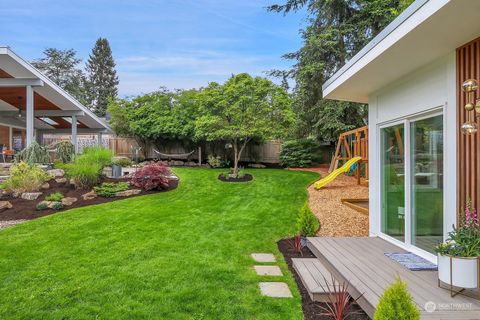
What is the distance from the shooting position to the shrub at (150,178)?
29.3ft

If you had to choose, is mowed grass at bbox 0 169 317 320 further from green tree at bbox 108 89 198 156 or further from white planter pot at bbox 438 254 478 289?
green tree at bbox 108 89 198 156

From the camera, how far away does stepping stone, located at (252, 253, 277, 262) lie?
464 cm

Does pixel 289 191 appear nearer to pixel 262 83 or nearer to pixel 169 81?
pixel 262 83

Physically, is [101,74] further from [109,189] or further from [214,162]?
[109,189]

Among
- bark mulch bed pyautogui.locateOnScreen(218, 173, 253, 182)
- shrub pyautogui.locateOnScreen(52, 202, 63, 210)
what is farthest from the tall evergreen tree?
shrub pyautogui.locateOnScreen(52, 202, 63, 210)

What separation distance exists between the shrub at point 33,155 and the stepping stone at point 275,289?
822 centimetres

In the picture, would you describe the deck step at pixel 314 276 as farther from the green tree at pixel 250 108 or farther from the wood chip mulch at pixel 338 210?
the green tree at pixel 250 108

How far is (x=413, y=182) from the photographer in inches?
159

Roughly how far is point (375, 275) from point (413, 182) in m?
1.44

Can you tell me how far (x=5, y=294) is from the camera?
3396mm

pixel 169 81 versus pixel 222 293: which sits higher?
pixel 169 81

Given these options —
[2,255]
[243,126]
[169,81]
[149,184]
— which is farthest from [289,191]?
[169,81]

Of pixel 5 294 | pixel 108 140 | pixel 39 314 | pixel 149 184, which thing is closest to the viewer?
pixel 39 314

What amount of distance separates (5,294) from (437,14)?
4712 millimetres
